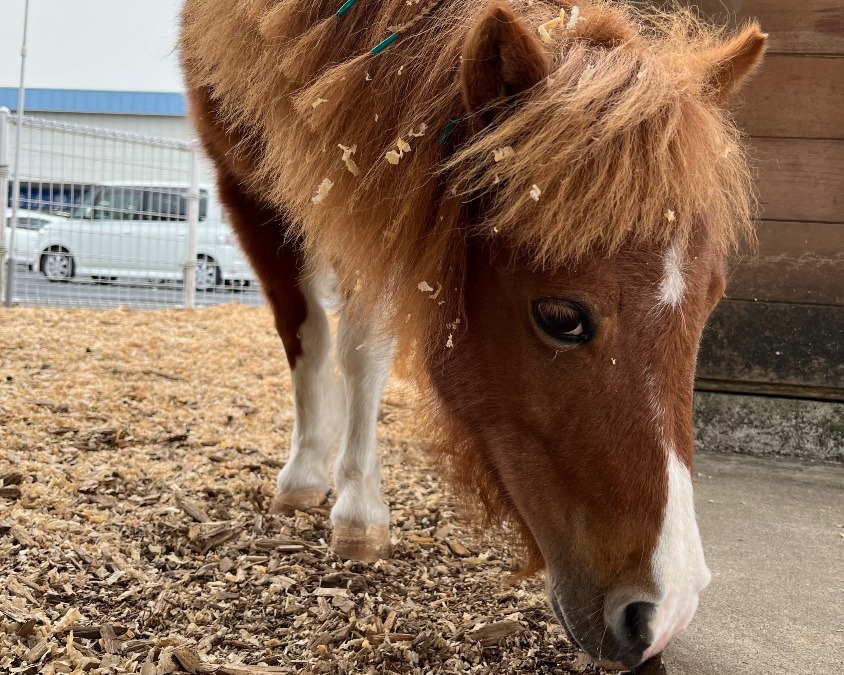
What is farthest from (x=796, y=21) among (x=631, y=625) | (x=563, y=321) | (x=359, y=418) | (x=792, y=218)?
(x=631, y=625)

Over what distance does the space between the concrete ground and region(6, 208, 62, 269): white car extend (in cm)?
594

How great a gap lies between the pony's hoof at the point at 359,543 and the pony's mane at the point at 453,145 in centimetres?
62

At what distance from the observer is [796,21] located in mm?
2951

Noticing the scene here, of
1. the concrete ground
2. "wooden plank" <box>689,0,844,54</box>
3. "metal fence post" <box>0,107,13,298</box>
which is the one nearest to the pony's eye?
the concrete ground

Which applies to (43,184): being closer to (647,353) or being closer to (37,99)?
(647,353)

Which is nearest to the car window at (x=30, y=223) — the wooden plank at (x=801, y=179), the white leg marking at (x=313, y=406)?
the white leg marking at (x=313, y=406)

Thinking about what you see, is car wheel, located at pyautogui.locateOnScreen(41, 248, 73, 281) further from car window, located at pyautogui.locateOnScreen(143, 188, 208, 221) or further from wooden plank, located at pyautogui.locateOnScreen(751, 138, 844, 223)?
wooden plank, located at pyautogui.locateOnScreen(751, 138, 844, 223)

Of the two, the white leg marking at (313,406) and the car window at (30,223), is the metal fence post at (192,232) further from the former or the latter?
the white leg marking at (313,406)

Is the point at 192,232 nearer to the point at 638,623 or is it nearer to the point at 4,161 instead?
the point at 4,161

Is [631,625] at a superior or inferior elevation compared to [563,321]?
inferior

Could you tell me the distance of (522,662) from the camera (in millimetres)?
1510

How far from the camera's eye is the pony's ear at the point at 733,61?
1470 mm

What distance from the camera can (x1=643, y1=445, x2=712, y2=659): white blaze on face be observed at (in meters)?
1.14

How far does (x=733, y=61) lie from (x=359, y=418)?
4.35 ft
